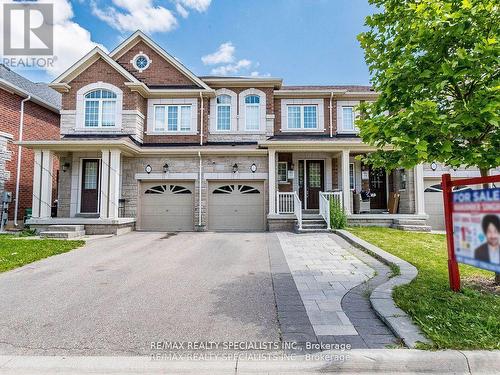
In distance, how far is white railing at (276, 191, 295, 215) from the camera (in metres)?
12.7

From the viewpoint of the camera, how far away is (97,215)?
12906 mm

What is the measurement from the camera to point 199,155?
523 inches

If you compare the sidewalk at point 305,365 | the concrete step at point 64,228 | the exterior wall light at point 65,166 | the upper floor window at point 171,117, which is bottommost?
the sidewalk at point 305,365

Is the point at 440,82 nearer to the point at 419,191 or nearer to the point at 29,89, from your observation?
the point at 419,191

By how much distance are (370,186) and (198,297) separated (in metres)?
12.1

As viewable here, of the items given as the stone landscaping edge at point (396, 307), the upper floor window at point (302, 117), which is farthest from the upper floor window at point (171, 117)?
the stone landscaping edge at point (396, 307)

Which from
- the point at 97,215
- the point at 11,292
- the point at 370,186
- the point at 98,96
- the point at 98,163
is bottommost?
the point at 11,292

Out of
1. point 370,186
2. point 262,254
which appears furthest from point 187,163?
point 370,186

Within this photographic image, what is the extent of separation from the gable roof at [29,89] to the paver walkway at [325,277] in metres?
14.2

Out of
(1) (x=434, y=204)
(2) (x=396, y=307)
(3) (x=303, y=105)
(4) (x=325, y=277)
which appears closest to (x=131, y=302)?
(4) (x=325, y=277)

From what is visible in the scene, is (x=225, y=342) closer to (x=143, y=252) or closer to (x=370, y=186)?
(x=143, y=252)

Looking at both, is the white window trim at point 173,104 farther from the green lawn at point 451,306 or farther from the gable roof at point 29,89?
the green lawn at point 451,306

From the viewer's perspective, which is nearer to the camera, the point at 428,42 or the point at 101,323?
the point at 101,323

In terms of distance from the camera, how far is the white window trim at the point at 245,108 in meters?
14.3
